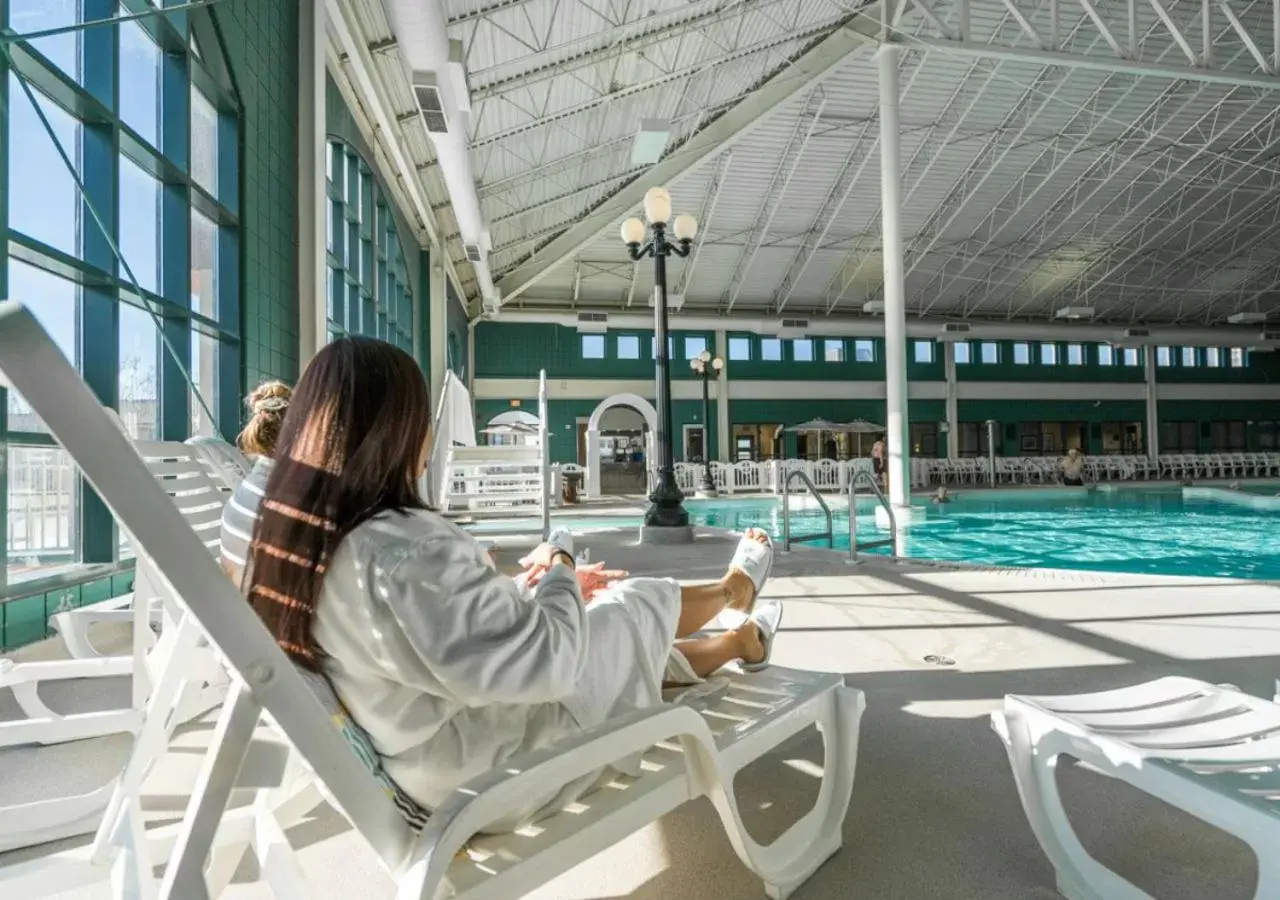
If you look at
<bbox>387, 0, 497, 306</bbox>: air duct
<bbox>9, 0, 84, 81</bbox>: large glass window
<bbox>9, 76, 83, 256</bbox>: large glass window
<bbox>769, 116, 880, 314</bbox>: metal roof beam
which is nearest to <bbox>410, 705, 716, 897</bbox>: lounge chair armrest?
<bbox>9, 76, 83, 256</bbox>: large glass window

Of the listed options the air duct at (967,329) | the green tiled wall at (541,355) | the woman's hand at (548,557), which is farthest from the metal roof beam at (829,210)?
the woman's hand at (548,557)

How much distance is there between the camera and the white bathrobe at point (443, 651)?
3.24ft

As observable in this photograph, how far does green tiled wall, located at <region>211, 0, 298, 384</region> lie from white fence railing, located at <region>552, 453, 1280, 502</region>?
9.97 m

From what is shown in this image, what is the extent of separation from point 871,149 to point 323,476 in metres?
17.8

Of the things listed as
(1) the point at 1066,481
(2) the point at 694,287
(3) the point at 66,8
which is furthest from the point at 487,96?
(1) the point at 1066,481

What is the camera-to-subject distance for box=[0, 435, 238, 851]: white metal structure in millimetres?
1537

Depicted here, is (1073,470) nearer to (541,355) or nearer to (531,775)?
(541,355)

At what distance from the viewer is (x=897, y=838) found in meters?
1.76

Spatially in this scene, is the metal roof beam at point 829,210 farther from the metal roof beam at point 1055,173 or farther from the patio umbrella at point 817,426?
the metal roof beam at point 1055,173

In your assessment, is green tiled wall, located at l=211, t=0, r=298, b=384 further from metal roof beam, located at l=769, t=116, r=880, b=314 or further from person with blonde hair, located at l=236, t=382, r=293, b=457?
metal roof beam, located at l=769, t=116, r=880, b=314

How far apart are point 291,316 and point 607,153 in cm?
928

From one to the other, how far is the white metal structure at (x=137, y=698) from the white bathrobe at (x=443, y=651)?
576mm

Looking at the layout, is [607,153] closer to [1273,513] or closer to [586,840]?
[1273,513]

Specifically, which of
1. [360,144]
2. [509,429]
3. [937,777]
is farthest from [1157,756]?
[509,429]
